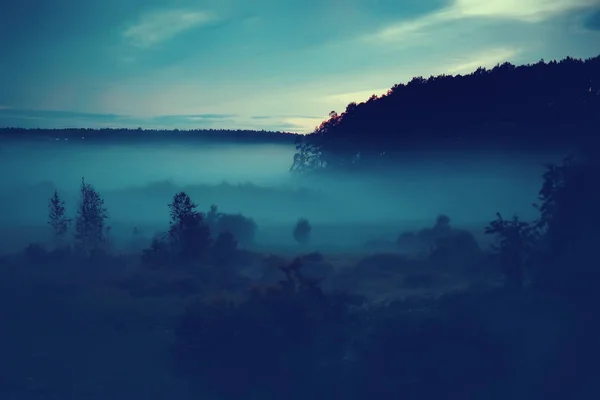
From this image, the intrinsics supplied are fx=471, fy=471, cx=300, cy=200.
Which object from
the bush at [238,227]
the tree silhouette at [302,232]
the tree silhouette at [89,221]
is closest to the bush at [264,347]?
the tree silhouette at [302,232]

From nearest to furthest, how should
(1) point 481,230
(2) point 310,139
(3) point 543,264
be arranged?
(3) point 543,264
(1) point 481,230
(2) point 310,139

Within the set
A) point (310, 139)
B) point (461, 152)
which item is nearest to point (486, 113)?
point (461, 152)

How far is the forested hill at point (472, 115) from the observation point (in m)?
32.4

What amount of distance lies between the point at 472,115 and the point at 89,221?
35.6m

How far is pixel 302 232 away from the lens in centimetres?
3950

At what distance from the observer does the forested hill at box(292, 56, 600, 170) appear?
32438 mm

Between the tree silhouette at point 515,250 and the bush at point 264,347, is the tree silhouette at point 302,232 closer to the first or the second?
the bush at point 264,347

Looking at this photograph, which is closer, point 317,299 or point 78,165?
point 317,299

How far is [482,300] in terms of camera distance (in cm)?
2169

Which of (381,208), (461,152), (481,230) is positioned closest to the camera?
(481,230)

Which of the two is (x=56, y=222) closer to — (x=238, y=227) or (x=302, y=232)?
(x=238, y=227)

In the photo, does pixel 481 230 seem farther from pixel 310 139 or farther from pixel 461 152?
pixel 310 139

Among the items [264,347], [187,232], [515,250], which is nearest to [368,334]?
[264,347]

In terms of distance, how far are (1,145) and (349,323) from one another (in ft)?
103
